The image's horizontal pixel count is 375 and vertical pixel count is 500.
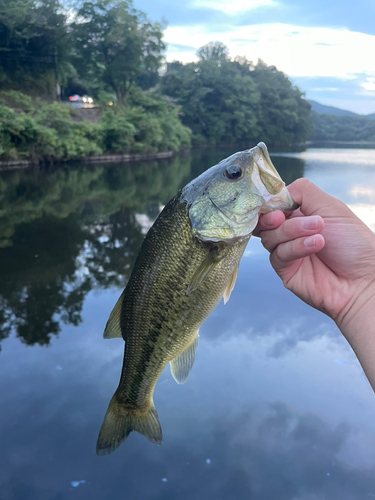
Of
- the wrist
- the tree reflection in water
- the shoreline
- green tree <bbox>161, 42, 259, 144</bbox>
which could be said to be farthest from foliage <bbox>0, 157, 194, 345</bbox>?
green tree <bbox>161, 42, 259, 144</bbox>

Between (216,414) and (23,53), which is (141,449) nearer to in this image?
(216,414)

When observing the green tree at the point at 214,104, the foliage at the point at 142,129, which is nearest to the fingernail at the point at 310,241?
the foliage at the point at 142,129

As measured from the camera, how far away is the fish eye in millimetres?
1936

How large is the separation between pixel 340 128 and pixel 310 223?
92.8 m

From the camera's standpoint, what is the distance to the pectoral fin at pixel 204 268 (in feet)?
6.17

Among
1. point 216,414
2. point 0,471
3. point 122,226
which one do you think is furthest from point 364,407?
point 122,226

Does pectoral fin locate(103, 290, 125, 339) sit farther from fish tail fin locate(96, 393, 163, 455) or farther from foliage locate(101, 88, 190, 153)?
foliage locate(101, 88, 190, 153)

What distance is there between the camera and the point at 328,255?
2.36 meters

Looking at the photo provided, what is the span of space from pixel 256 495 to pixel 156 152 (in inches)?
1326

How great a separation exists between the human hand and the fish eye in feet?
0.89

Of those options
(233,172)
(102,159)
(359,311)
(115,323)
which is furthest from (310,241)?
(102,159)

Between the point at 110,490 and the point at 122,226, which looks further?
the point at 122,226

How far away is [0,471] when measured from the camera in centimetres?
383

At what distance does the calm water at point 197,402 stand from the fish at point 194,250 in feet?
7.43
